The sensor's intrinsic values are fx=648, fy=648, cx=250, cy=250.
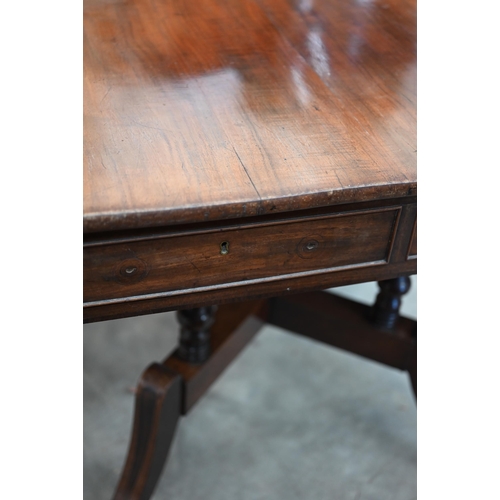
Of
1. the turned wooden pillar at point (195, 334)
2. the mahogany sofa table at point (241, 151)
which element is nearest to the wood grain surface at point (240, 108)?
the mahogany sofa table at point (241, 151)

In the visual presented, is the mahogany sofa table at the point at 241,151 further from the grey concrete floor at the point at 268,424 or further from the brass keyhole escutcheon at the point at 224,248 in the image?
the grey concrete floor at the point at 268,424

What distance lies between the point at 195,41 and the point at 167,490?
1.93ft

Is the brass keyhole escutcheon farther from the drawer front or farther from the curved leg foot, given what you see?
the curved leg foot

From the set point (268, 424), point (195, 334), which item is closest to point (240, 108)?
point (195, 334)

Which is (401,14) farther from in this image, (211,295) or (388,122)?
(211,295)

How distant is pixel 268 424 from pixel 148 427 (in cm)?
24

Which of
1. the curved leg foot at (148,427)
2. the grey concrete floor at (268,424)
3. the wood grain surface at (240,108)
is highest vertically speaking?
the wood grain surface at (240,108)

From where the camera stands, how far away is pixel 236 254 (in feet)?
1.66

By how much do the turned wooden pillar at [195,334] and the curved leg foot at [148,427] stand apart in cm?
5

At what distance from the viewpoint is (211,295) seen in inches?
20.5

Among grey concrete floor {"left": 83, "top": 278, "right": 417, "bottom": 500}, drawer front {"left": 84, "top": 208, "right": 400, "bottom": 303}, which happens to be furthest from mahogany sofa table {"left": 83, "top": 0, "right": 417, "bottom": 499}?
grey concrete floor {"left": 83, "top": 278, "right": 417, "bottom": 500}

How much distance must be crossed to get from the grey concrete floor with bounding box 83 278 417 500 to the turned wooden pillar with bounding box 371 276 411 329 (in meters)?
0.18

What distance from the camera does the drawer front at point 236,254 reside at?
48 cm
